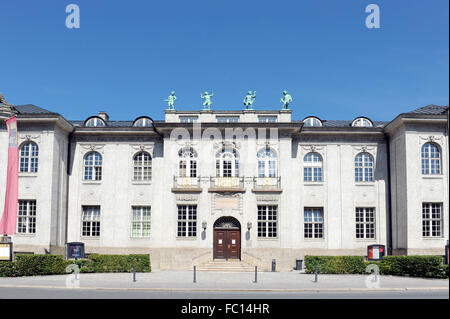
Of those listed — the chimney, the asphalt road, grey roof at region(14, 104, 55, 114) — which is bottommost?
the asphalt road

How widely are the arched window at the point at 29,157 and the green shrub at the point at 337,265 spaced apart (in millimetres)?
19593

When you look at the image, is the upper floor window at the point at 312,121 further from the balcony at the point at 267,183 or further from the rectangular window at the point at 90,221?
the rectangular window at the point at 90,221

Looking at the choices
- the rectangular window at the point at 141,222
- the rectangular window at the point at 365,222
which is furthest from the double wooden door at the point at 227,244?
the rectangular window at the point at 365,222

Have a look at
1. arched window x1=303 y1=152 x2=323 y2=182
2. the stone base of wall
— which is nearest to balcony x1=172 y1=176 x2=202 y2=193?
the stone base of wall

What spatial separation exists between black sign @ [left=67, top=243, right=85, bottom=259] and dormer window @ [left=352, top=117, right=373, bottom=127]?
69.9 ft

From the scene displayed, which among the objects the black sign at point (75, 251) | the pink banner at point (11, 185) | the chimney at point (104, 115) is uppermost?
the chimney at point (104, 115)

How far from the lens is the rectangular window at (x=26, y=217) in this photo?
36969 mm

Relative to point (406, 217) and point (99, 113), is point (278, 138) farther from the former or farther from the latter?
point (99, 113)

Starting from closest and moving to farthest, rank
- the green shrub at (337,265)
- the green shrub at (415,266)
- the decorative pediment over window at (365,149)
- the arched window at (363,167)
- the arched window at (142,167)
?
the green shrub at (415,266) < the green shrub at (337,265) < the arched window at (363,167) < the decorative pediment over window at (365,149) < the arched window at (142,167)

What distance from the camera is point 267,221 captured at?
38.4 metres

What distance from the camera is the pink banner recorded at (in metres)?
33.5

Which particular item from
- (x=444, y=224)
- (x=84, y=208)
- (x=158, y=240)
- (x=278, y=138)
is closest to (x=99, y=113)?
(x=84, y=208)

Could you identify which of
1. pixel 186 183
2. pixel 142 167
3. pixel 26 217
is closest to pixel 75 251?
pixel 26 217

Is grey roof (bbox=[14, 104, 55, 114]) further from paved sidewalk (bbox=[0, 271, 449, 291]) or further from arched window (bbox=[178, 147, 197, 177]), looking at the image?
paved sidewalk (bbox=[0, 271, 449, 291])
